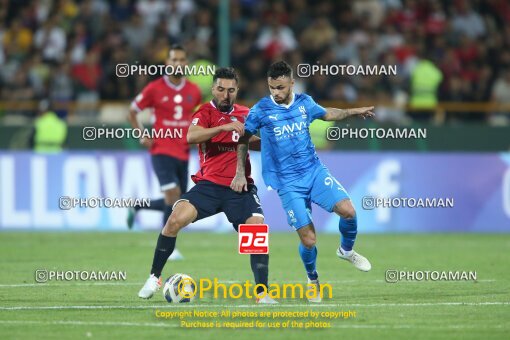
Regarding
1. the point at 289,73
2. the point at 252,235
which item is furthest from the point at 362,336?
the point at 289,73

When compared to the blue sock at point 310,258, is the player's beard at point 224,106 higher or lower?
higher

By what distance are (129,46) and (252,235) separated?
13.6 m

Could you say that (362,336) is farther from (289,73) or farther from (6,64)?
(6,64)

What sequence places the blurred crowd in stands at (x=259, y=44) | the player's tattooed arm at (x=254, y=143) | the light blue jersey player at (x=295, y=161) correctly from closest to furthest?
the light blue jersey player at (x=295, y=161) → the player's tattooed arm at (x=254, y=143) → the blurred crowd in stands at (x=259, y=44)

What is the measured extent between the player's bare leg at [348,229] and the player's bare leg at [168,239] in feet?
4.95

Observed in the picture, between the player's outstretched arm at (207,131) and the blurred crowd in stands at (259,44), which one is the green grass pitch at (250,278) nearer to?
the player's outstretched arm at (207,131)

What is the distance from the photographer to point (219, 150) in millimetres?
11227

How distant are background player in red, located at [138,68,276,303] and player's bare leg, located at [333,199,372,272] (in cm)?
85

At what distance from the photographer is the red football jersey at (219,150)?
11.1 meters

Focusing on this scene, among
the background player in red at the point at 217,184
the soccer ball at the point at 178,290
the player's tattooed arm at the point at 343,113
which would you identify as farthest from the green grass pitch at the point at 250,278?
the player's tattooed arm at the point at 343,113

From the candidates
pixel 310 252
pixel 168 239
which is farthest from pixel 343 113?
pixel 168 239

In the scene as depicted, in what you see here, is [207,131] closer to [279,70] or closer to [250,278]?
[279,70]

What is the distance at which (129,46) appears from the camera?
77.6ft

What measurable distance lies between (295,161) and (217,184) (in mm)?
837
